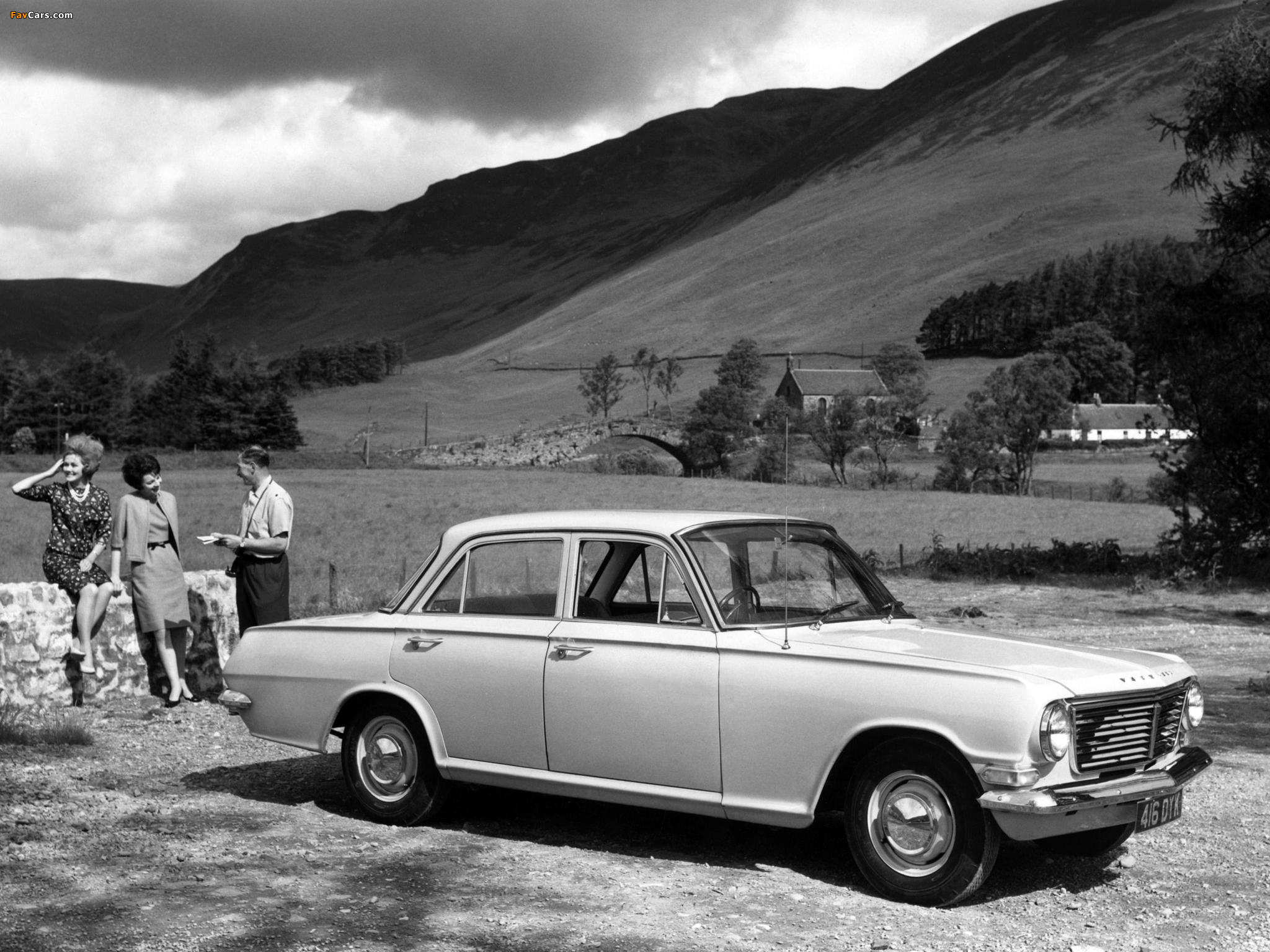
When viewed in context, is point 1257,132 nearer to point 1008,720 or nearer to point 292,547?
point 1008,720

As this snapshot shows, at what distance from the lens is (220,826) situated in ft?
24.4

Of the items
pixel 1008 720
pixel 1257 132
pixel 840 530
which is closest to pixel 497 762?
pixel 1008 720

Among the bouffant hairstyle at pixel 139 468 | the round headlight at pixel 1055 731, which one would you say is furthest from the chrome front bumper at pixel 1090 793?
the bouffant hairstyle at pixel 139 468

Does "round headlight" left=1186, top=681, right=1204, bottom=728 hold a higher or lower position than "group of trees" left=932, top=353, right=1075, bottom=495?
lower

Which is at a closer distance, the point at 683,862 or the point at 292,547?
the point at 683,862

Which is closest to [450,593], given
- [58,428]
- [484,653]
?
[484,653]

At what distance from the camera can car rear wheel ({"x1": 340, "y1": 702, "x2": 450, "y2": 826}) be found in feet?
24.4

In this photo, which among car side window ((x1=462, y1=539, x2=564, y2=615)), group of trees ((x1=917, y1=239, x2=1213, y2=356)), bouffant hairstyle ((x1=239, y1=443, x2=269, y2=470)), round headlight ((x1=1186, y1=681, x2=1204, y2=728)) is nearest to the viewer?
round headlight ((x1=1186, y1=681, x2=1204, y2=728))

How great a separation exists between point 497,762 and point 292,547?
28463 mm

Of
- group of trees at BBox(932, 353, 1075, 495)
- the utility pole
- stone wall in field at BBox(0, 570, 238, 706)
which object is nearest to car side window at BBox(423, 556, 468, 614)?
stone wall in field at BBox(0, 570, 238, 706)

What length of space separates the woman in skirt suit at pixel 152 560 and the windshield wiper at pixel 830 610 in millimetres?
6202

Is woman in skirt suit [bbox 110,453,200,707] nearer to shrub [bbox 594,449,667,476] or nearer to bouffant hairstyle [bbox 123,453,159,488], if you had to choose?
bouffant hairstyle [bbox 123,453,159,488]

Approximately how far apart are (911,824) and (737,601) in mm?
1472

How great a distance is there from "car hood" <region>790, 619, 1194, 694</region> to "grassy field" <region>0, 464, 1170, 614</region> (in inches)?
485
